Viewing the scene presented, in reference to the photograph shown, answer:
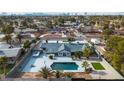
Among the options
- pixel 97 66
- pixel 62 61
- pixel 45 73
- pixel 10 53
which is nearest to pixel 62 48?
pixel 62 61

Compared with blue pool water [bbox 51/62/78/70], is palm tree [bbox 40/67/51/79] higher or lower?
higher

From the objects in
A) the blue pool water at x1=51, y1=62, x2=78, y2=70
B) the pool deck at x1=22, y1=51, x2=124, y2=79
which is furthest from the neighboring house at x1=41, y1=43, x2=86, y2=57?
the blue pool water at x1=51, y1=62, x2=78, y2=70

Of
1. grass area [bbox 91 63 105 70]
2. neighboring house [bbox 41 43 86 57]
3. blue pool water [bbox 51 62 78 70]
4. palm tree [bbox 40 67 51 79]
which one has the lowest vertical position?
grass area [bbox 91 63 105 70]

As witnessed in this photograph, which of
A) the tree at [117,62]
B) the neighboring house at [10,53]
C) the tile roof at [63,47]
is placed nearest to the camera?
the tree at [117,62]

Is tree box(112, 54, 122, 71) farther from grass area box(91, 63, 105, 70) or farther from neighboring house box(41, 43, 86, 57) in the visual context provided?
neighboring house box(41, 43, 86, 57)

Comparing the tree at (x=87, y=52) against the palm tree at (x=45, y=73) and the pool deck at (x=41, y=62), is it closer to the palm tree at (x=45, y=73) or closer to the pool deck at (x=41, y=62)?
the pool deck at (x=41, y=62)

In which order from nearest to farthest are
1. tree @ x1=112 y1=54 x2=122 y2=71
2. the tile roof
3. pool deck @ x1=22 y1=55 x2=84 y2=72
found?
tree @ x1=112 y1=54 x2=122 y2=71 < pool deck @ x1=22 y1=55 x2=84 y2=72 < the tile roof

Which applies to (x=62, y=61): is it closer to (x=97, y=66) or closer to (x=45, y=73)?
(x=97, y=66)

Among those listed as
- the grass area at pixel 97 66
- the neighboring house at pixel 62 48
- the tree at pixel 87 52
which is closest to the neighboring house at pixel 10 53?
the neighboring house at pixel 62 48

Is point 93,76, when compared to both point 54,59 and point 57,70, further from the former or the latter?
point 54,59
